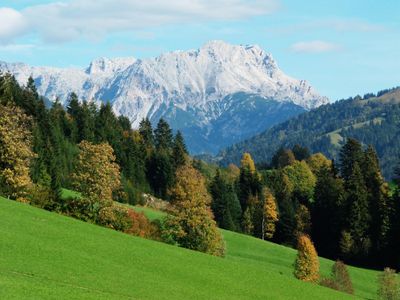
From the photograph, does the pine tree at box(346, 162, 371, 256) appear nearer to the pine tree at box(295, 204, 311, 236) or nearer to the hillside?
the pine tree at box(295, 204, 311, 236)

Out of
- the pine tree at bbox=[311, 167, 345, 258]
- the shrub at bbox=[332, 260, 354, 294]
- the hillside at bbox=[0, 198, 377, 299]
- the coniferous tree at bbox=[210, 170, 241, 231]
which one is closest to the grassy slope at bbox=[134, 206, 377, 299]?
the shrub at bbox=[332, 260, 354, 294]

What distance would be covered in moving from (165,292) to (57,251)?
969 cm

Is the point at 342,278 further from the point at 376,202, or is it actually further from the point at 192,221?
the point at 376,202

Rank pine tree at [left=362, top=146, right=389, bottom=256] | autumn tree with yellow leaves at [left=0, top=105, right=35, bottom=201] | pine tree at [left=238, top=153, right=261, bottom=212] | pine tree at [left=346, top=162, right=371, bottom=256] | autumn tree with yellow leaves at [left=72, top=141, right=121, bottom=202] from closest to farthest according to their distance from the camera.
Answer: autumn tree with yellow leaves at [left=0, top=105, right=35, bottom=201]
autumn tree with yellow leaves at [left=72, top=141, right=121, bottom=202]
pine tree at [left=346, top=162, right=371, bottom=256]
pine tree at [left=362, top=146, right=389, bottom=256]
pine tree at [left=238, top=153, right=261, bottom=212]

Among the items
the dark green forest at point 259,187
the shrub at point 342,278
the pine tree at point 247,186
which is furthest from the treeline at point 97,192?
the pine tree at point 247,186

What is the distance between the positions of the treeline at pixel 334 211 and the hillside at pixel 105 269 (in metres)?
68.5

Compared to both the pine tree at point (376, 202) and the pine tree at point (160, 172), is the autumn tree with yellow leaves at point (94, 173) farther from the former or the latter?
the pine tree at point (160, 172)

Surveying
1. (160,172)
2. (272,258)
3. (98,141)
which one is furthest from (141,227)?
(160,172)

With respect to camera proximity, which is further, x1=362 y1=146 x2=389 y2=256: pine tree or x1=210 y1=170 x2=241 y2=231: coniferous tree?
x1=210 y1=170 x2=241 y2=231: coniferous tree

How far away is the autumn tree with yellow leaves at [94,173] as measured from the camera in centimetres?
7825

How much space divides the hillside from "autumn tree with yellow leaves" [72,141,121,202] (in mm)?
13472

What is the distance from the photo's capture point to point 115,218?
262 feet

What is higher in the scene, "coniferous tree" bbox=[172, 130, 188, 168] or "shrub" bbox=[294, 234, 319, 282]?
"coniferous tree" bbox=[172, 130, 188, 168]

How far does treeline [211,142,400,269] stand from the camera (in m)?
129
